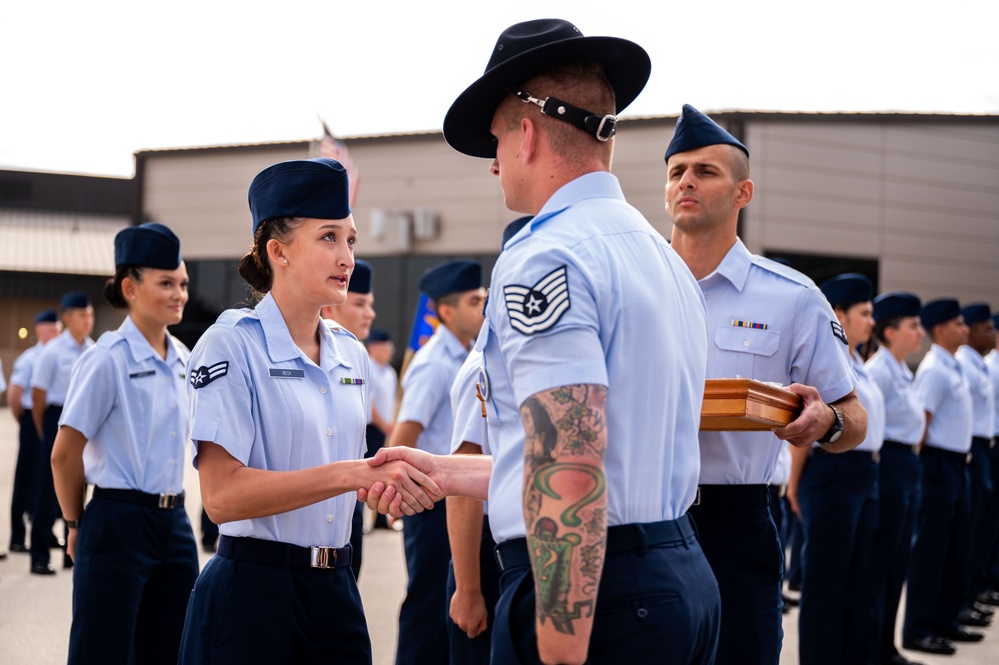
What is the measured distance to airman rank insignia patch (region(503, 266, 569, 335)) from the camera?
79.4 inches

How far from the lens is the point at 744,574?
11.1ft

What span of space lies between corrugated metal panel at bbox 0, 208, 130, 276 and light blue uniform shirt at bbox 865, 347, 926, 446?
3440 centimetres

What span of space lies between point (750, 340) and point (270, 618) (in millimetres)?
1825

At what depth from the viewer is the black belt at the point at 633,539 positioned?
6.88 feet

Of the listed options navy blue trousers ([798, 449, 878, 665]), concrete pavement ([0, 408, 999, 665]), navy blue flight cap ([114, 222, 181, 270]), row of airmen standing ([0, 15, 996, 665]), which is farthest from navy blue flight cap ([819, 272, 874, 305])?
navy blue flight cap ([114, 222, 181, 270])

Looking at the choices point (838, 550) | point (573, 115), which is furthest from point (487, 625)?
point (838, 550)

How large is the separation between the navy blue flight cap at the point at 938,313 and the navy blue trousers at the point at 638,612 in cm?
796

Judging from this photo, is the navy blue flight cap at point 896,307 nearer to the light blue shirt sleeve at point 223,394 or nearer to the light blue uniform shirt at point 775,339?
the light blue uniform shirt at point 775,339

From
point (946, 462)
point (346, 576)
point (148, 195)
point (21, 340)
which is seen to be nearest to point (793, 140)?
point (946, 462)

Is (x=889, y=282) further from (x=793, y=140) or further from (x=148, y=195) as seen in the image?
(x=148, y=195)

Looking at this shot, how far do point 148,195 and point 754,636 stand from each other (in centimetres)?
2576

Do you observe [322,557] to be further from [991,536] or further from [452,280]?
[991,536]

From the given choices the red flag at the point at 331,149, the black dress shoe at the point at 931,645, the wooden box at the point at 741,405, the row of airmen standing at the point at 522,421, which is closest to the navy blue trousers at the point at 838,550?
the black dress shoe at the point at 931,645

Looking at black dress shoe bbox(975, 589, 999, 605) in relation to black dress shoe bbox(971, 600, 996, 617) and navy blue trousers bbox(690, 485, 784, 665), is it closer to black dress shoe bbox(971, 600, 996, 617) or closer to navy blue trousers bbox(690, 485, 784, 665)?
black dress shoe bbox(971, 600, 996, 617)
